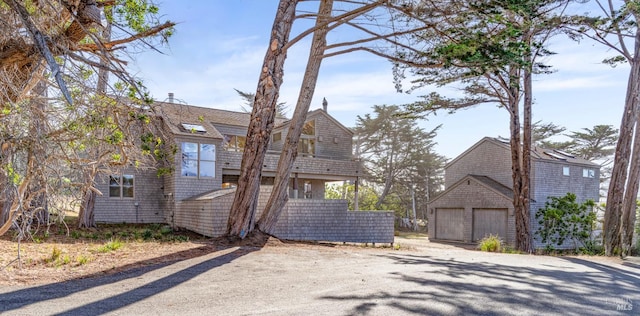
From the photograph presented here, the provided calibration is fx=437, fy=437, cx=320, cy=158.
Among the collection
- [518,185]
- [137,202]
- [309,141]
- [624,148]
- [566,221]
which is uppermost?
[309,141]

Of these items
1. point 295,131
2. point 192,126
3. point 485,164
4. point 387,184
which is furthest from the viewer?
point 387,184

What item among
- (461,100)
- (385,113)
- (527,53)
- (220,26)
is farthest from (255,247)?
(385,113)

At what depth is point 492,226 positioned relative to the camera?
72.4 feet

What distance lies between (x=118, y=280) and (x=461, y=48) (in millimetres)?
6843

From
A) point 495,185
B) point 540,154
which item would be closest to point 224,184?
point 495,185

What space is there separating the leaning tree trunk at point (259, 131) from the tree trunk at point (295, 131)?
814mm

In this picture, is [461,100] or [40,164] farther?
[461,100]

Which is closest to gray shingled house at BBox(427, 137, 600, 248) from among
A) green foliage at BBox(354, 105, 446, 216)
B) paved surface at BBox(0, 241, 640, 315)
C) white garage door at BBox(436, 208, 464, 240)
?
white garage door at BBox(436, 208, 464, 240)

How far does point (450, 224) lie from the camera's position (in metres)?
24.5

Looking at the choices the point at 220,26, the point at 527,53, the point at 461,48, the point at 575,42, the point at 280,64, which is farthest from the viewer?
the point at 575,42

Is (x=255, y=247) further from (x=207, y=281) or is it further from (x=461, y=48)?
(x=461, y=48)

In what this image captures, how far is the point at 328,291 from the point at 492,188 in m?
18.9

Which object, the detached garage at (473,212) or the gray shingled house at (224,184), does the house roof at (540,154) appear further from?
the gray shingled house at (224,184)

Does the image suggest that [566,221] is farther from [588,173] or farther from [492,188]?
[588,173]
